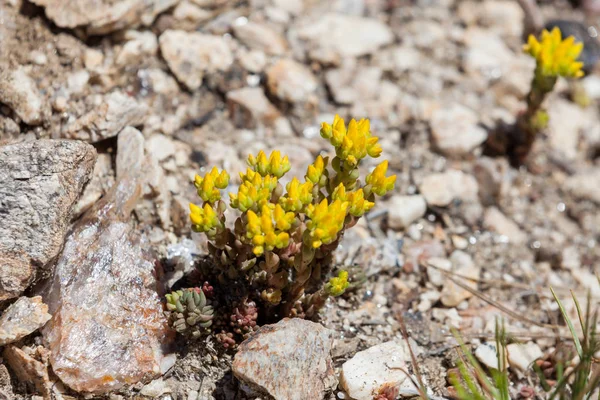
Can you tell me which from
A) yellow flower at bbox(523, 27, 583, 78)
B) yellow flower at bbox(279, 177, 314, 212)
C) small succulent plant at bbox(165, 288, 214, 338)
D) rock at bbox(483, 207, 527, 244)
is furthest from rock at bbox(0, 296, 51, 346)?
yellow flower at bbox(523, 27, 583, 78)

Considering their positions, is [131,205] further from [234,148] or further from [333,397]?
[333,397]

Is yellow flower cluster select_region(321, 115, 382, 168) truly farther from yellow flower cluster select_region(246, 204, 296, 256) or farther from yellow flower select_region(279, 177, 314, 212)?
yellow flower cluster select_region(246, 204, 296, 256)

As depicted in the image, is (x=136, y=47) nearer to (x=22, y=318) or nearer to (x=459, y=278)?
(x=22, y=318)

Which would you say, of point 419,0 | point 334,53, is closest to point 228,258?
point 334,53

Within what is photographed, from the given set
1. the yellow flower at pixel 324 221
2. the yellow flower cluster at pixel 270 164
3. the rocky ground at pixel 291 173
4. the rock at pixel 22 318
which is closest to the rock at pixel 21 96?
the rocky ground at pixel 291 173

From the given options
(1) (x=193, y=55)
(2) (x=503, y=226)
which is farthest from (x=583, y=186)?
(1) (x=193, y=55)
